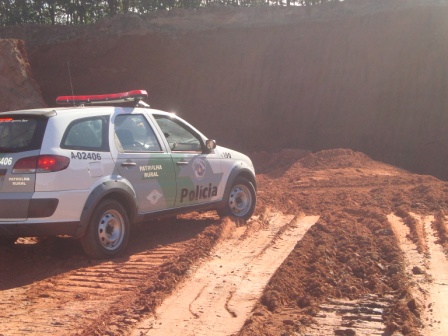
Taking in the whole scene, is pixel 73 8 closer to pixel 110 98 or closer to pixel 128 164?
pixel 110 98

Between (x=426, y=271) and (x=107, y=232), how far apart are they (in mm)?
3338

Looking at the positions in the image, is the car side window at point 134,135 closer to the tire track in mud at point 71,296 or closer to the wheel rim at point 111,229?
the wheel rim at point 111,229

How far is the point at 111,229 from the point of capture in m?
7.54

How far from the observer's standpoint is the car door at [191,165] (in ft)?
27.9

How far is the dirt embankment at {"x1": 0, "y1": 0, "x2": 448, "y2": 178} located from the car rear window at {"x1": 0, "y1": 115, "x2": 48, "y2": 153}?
14.7 m

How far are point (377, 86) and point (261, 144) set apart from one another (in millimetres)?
4060

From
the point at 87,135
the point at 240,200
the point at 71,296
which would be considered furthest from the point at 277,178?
the point at 71,296

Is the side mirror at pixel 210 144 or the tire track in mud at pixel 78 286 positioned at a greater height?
the side mirror at pixel 210 144

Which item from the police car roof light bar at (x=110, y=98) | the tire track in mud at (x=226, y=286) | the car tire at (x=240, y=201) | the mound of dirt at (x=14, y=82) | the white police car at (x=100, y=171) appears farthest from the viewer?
the mound of dirt at (x=14, y=82)

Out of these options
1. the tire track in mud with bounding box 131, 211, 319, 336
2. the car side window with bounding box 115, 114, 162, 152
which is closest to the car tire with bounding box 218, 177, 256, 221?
the tire track in mud with bounding box 131, 211, 319, 336

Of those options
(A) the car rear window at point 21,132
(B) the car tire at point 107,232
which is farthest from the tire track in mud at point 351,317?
(A) the car rear window at point 21,132

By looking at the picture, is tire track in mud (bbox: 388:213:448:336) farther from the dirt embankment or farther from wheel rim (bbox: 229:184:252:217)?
the dirt embankment

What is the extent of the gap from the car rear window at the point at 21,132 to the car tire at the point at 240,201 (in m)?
3.21

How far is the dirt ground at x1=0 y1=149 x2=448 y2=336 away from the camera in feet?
17.6
